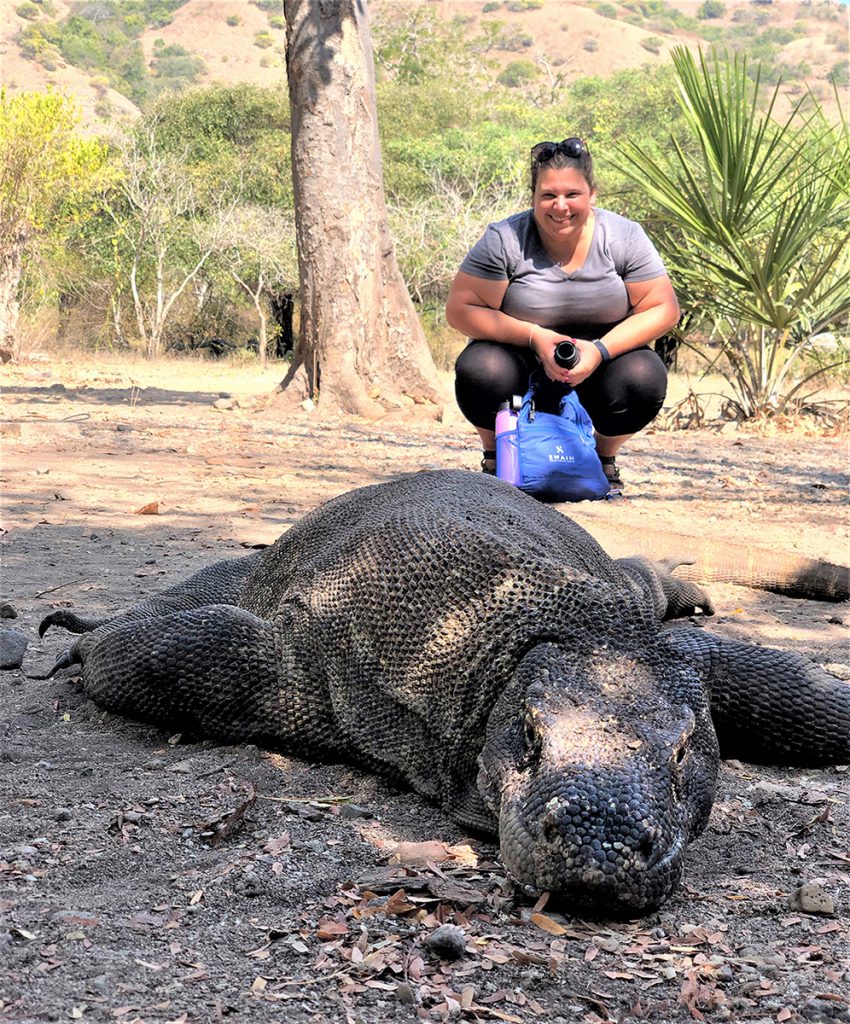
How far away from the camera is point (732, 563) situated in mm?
4883

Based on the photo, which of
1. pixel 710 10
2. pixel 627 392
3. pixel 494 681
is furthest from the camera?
pixel 710 10

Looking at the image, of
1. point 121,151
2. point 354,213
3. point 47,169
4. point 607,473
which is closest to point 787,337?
point 354,213

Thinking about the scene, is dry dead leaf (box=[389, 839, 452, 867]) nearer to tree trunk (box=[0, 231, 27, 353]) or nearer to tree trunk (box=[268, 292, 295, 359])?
tree trunk (box=[0, 231, 27, 353])

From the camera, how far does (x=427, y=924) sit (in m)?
1.91

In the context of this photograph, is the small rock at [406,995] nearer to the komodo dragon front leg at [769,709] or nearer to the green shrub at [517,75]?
the komodo dragon front leg at [769,709]

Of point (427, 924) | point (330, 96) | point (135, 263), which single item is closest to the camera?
point (427, 924)

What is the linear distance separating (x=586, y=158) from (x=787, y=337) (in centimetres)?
733

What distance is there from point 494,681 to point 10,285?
20143 millimetres

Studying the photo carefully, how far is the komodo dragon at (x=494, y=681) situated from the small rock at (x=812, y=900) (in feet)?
0.70

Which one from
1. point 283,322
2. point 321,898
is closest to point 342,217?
point 321,898

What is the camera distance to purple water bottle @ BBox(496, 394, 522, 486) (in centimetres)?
441

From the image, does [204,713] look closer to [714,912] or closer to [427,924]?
[427,924]

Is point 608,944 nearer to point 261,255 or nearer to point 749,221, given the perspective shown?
point 749,221

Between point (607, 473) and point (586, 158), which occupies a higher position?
point (586, 158)
